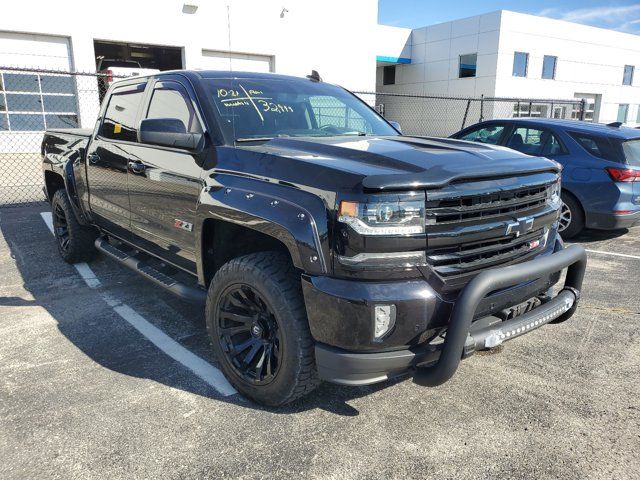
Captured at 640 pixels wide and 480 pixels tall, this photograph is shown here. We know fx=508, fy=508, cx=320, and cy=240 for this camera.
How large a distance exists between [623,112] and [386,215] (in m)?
43.2

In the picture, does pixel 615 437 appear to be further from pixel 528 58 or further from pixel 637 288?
pixel 528 58

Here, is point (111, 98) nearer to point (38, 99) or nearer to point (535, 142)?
point (535, 142)

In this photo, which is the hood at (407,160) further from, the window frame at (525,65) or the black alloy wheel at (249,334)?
the window frame at (525,65)

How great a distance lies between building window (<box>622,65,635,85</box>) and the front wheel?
43.1 meters

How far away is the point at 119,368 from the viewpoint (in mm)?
3469

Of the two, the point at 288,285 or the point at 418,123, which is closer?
the point at 288,285

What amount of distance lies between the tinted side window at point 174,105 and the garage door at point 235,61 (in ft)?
57.4

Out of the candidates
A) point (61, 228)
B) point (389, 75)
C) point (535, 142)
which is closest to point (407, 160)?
point (61, 228)

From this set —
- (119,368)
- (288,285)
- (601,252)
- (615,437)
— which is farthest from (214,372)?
(601,252)

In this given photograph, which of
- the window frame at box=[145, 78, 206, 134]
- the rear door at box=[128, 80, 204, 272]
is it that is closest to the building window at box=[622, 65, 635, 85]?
the window frame at box=[145, 78, 206, 134]

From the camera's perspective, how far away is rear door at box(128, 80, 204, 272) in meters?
3.40

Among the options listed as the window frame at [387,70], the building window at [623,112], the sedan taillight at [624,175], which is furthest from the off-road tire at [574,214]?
the building window at [623,112]

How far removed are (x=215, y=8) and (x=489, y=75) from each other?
58.7 ft

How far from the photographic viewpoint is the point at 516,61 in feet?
102
